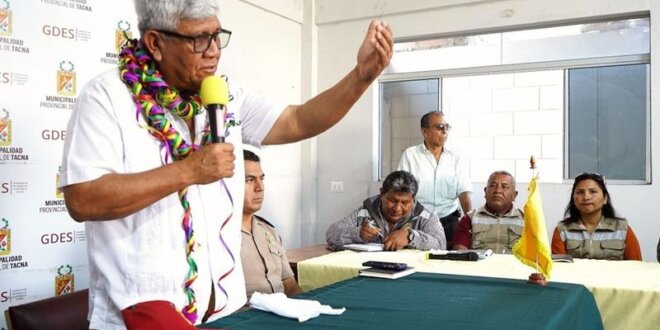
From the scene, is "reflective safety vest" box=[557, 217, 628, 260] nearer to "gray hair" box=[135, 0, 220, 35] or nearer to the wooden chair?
the wooden chair

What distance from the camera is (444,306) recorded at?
1.73m

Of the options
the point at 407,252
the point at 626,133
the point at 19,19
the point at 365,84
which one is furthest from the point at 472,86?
the point at 365,84

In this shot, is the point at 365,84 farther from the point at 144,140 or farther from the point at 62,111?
the point at 62,111

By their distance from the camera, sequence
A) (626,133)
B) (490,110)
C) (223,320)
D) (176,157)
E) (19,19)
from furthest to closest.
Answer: (490,110), (626,133), (19,19), (223,320), (176,157)

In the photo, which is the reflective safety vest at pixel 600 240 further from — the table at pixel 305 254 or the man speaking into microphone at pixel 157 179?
the man speaking into microphone at pixel 157 179

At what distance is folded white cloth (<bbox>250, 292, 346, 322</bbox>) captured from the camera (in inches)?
61.0

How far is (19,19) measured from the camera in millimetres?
3262

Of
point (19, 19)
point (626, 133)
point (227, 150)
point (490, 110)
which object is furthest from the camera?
point (490, 110)

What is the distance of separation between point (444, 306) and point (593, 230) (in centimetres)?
219

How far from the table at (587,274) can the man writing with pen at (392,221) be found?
384 millimetres

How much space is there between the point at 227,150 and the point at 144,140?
0.21 meters

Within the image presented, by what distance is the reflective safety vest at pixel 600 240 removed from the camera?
3.47 meters

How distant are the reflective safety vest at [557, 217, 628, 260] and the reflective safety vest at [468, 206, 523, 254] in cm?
35

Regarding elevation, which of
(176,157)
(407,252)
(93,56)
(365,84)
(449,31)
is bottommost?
(407,252)
